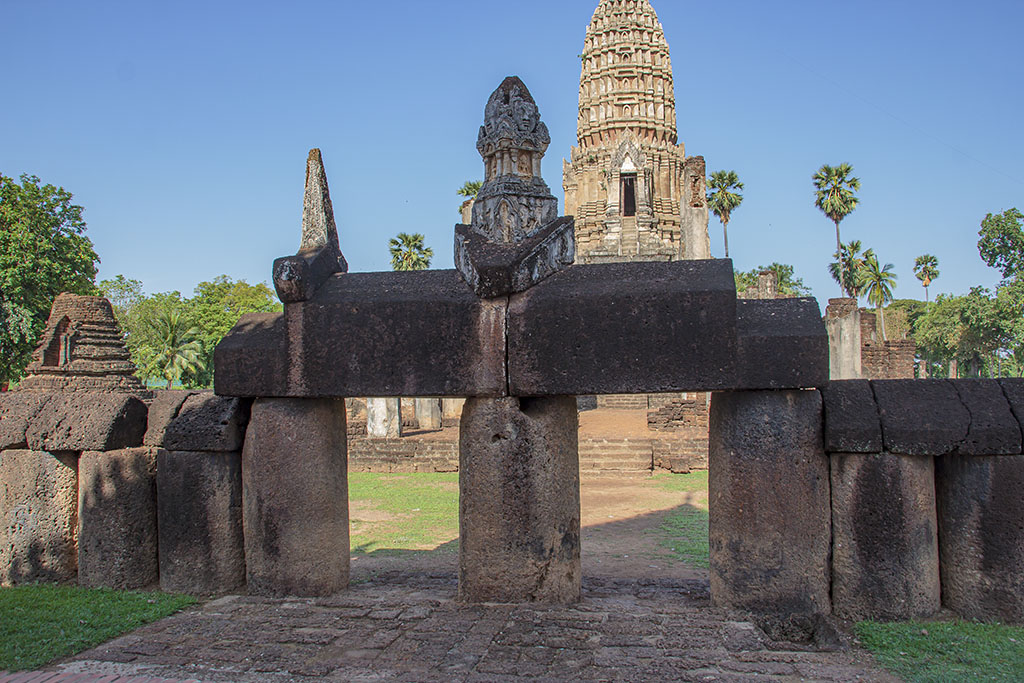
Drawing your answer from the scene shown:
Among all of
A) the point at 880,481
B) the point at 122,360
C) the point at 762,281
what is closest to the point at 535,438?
the point at 880,481

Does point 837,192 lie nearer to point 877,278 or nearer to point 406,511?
point 877,278

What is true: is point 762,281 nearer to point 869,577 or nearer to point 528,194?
point 528,194

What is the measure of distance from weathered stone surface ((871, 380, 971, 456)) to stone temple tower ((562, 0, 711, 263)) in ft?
103

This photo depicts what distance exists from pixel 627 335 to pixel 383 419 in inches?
613

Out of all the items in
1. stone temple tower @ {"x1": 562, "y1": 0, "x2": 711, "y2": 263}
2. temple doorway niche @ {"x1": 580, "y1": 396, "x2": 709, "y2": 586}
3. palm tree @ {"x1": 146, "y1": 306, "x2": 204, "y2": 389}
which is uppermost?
stone temple tower @ {"x1": 562, "y1": 0, "x2": 711, "y2": 263}

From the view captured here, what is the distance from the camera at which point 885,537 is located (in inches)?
200

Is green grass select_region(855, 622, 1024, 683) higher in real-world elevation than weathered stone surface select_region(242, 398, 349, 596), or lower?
lower

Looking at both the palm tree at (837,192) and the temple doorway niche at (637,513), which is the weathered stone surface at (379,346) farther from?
the palm tree at (837,192)

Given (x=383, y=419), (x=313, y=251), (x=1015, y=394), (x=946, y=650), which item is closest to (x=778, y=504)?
(x=946, y=650)

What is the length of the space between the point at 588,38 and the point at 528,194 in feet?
118

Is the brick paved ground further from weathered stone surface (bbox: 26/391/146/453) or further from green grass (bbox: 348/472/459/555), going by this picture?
green grass (bbox: 348/472/459/555)

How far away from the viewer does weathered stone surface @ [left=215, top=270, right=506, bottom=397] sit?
5430 millimetres

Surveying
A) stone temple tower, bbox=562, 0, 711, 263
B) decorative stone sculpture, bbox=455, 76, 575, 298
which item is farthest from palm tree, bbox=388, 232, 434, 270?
decorative stone sculpture, bbox=455, 76, 575, 298

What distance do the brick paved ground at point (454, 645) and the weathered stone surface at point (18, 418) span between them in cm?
238
